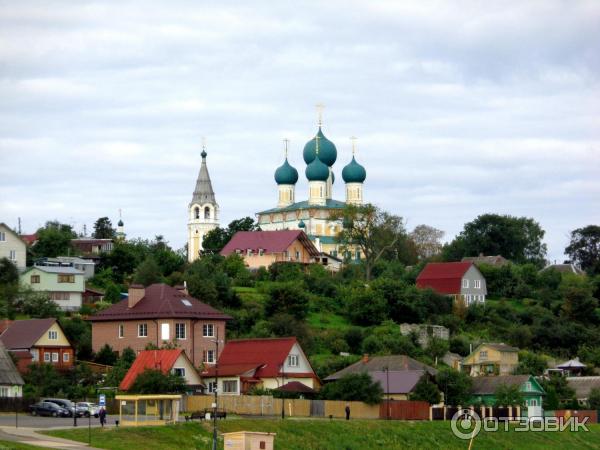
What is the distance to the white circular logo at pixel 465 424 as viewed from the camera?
7200 cm

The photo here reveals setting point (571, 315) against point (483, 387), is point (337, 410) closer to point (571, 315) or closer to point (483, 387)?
point (483, 387)

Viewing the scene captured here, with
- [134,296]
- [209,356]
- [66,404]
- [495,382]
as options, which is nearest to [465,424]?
[495,382]

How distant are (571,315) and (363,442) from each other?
5364 centimetres

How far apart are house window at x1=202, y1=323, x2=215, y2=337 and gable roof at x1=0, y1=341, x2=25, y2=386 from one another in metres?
15.7

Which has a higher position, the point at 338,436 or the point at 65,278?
the point at 65,278

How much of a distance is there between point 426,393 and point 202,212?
84053 millimetres

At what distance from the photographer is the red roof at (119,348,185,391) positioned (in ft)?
241

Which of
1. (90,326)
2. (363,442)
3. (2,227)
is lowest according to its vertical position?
(363,442)

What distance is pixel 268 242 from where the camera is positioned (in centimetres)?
13562

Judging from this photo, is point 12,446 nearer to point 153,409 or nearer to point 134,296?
point 153,409

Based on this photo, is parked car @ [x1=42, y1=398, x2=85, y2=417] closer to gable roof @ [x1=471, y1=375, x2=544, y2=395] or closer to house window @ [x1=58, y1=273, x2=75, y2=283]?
gable roof @ [x1=471, y1=375, x2=544, y2=395]

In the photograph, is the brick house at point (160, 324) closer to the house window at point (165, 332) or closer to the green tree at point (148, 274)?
the house window at point (165, 332)

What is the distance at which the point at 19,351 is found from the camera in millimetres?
83875

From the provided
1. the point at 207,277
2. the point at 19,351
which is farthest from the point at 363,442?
the point at 207,277
